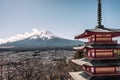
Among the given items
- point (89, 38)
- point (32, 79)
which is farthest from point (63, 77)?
point (89, 38)

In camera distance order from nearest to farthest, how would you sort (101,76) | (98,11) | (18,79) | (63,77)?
1. (101,76)
2. (98,11)
3. (18,79)
4. (63,77)

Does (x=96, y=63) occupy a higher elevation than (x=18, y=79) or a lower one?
higher

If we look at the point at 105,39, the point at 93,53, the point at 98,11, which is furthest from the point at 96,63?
the point at 98,11

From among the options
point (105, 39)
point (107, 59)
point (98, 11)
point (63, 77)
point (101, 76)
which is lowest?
point (63, 77)

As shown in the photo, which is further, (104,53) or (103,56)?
(104,53)

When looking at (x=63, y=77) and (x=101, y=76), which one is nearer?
(x=101, y=76)

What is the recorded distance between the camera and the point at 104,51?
94.1ft

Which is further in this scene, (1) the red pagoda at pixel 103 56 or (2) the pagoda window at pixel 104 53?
(2) the pagoda window at pixel 104 53

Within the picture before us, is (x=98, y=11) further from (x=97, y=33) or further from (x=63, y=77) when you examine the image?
(x=63, y=77)

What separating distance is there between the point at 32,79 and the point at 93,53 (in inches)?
1593

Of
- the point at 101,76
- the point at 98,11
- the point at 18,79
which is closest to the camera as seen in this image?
the point at 101,76

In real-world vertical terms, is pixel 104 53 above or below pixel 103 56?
above

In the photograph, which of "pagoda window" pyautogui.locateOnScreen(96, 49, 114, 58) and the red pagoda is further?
"pagoda window" pyautogui.locateOnScreen(96, 49, 114, 58)

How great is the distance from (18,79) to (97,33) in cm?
4245
